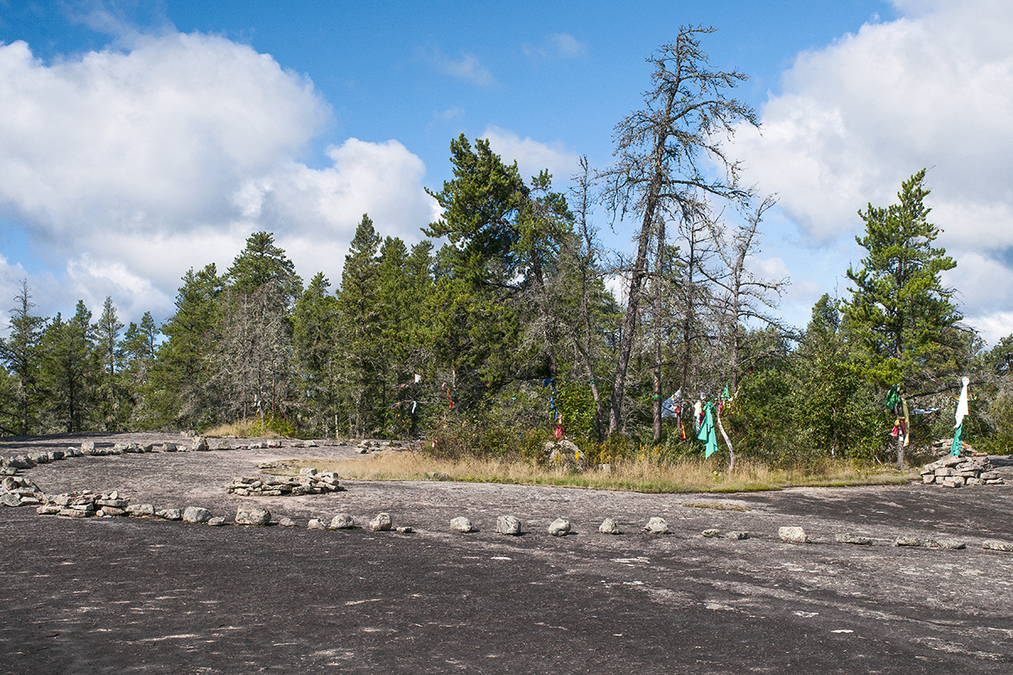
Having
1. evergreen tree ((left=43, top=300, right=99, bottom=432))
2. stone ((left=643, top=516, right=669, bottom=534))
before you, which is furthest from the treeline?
evergreen tree ((left=43, top=300, right=99, bottom=432))

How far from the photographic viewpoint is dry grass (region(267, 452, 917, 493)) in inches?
561

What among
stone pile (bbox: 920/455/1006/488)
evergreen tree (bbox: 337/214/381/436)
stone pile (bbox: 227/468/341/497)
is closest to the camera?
stone pile (bbox: 227/468/341/497)

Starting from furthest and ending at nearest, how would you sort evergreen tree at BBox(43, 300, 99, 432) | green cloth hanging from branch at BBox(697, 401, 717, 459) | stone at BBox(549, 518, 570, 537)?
evergreen tree at BBox(43, 300, 99, 432)
green cloth hanging from branch at BBox(697, 401, 717, 459)
stone at BBox(549, 518, 570, 537)

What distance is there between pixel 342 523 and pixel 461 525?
1.55 m

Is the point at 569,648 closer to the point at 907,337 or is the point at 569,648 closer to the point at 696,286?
the point at 696,286

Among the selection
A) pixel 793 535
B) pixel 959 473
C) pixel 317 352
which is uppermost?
pixel 317 352

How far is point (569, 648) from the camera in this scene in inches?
177

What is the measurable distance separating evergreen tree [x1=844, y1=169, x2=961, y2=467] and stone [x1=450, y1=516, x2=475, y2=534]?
15246mm

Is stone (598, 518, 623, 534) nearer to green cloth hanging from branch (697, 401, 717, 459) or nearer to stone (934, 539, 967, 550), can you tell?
stone (934, 539, 967, 550)

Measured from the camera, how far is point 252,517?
9438 millimetres

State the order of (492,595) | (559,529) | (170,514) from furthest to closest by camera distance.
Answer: (170,514) < (559,529) < (492,595)

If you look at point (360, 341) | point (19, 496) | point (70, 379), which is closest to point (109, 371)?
point (70, 379)

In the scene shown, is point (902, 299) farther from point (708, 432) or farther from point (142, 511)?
point (142, 511)

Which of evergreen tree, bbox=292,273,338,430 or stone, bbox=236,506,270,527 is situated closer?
stone, bbox=236,506,270,527
